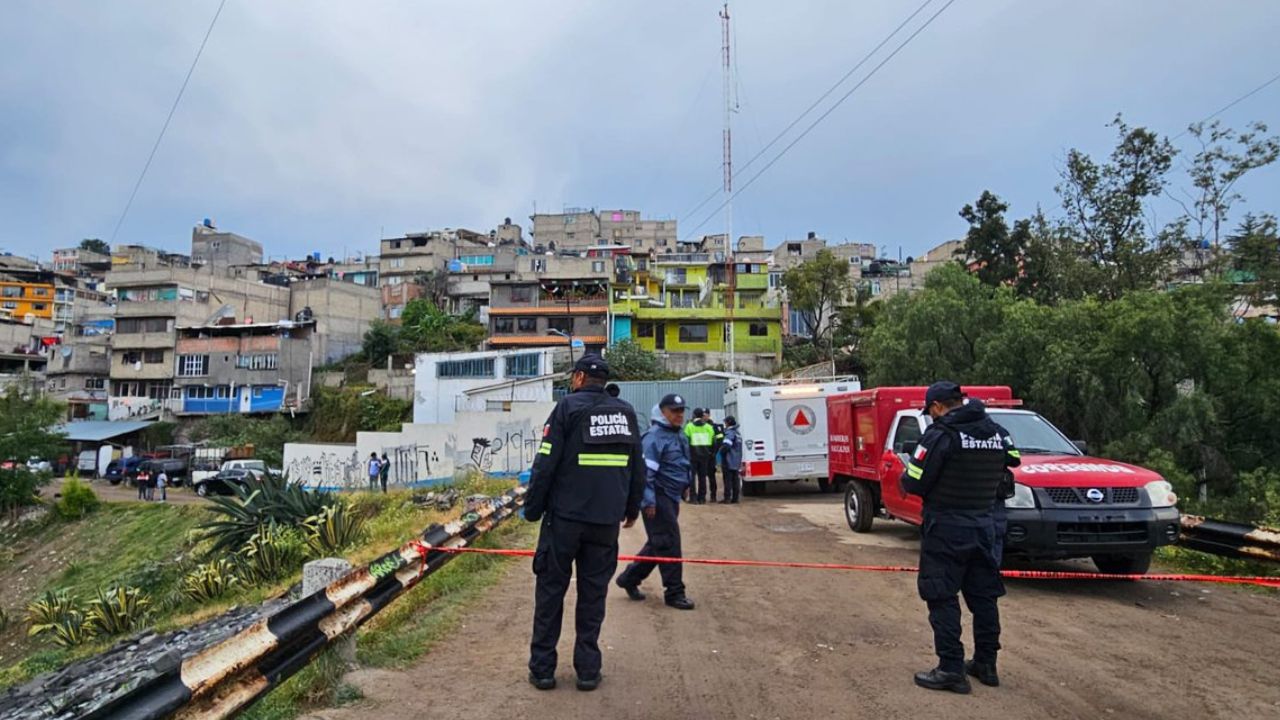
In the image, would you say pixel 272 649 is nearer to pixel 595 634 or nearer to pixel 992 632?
pixel 595 634

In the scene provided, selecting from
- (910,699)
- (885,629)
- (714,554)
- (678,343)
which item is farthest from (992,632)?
(678,343)

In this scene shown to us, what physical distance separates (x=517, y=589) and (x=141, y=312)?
6077cm

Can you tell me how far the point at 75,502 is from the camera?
1200 inches

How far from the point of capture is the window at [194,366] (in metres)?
53.8

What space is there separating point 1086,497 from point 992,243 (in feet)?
101

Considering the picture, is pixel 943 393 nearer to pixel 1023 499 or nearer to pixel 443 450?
pixel 1023 499

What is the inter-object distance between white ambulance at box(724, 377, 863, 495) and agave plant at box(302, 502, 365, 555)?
908 centimetres

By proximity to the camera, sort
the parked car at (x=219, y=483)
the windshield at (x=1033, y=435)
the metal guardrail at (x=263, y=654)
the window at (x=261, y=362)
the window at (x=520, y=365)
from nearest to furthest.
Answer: the metal guardrail at (x=263, y=654) → the windshield at (x=1033, y=435) → the parked car at (x=219, y=483) → the window at (x=520, y=365) → the window at (x=261, y=362)

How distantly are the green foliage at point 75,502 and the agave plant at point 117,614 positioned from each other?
20.2m

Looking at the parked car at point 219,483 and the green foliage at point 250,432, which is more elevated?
the green foliage at point 250,432

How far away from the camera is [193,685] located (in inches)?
123

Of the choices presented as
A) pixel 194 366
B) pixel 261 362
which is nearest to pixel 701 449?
pixel 261 362

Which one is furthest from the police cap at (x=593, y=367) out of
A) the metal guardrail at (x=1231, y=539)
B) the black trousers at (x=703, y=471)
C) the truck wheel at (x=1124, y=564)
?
the black trousers at (x=703, y=471)

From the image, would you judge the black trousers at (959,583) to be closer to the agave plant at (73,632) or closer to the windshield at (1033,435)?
the windshield at (1033,435)
